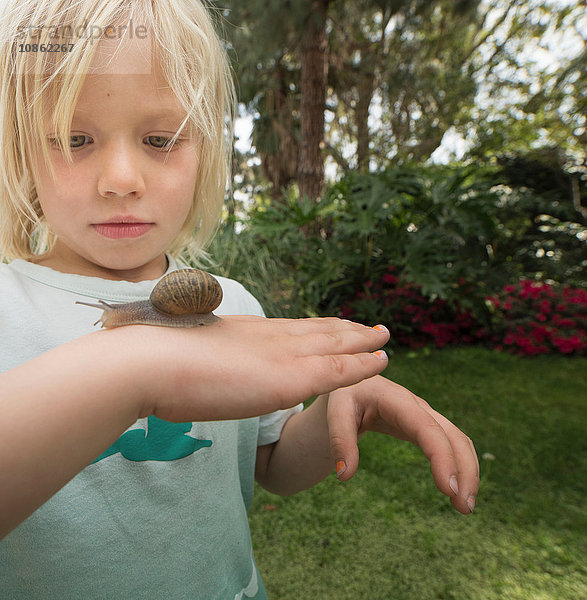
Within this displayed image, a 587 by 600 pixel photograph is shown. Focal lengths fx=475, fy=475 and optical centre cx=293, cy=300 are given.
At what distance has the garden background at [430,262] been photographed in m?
2.02

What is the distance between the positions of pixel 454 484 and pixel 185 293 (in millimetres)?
462

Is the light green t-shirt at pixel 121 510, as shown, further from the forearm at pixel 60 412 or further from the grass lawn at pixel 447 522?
the grass lawn at pixel 447 522

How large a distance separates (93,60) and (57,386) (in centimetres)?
48

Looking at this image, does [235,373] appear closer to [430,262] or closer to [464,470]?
[464,470]

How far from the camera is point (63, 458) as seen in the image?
1.53 ft

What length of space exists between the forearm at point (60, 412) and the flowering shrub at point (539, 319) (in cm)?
467

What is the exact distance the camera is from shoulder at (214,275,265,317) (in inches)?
43.9

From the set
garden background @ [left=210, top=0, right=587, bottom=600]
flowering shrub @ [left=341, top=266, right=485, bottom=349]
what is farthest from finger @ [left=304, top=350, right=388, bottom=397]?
flowering shrub @ [left=341, top=266, right=485, bottom=349]

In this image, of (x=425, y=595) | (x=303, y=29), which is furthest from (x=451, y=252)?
(x=425, y=595)

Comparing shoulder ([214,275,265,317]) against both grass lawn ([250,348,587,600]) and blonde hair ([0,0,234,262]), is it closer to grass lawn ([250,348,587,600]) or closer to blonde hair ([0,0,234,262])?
blonde hair ([0,0,234,262])

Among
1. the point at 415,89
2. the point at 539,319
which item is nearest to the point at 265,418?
the point at 539,319

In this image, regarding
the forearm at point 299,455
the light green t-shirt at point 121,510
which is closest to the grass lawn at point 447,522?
the forearm at point 299,455

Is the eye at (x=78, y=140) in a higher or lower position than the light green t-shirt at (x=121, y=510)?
higher

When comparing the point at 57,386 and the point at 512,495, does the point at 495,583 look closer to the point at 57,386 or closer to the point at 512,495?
the point at 512,495
